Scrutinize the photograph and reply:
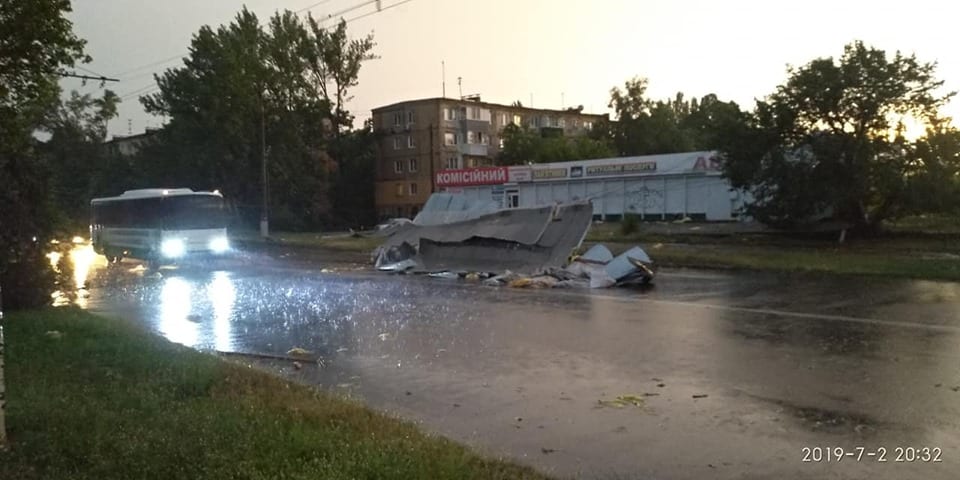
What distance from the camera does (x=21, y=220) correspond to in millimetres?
14484

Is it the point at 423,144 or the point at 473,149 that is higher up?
the point at 423,144

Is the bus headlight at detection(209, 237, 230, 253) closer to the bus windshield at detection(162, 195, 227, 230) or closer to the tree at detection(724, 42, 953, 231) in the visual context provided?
the bus windshield at detection(162, 195, 227, 230)

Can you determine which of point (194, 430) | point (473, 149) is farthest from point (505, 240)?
point (473, 149)

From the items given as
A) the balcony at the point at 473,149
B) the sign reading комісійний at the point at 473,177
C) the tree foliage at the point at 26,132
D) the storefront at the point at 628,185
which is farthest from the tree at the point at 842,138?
the balcony at the point at 473,149

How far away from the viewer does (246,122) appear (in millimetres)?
57750

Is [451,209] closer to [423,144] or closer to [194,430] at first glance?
[194,430]

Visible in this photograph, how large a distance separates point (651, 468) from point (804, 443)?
57.2 inches

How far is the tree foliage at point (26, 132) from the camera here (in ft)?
36.7

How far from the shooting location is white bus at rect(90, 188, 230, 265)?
30.2 m

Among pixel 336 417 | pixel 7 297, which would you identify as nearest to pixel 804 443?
pixel 336 417

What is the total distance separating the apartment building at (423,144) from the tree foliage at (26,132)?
56.8m

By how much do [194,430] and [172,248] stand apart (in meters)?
25.8

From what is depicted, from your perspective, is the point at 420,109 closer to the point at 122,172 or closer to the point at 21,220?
the point at 122,172

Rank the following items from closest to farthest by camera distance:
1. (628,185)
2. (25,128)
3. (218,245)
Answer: (25,128) → (218,245) → (628,185)
